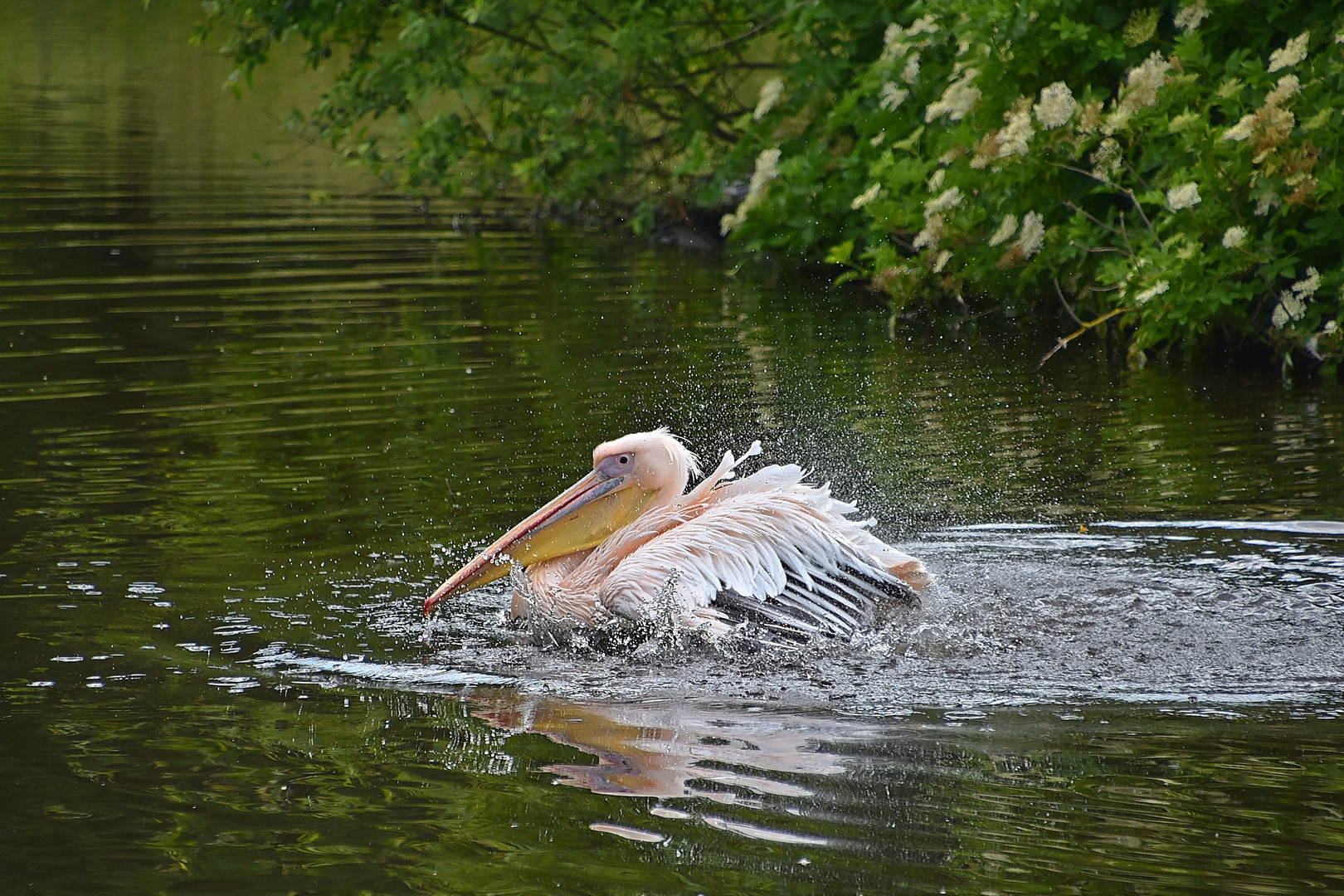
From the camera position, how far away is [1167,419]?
7629 mm

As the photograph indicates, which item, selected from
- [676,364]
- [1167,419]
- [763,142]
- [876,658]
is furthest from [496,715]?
[763,142]

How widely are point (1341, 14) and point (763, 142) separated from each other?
561 centimetres

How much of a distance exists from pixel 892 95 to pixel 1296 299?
10.6ft

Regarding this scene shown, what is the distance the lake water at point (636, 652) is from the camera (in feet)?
10.3

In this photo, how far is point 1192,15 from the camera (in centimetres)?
860

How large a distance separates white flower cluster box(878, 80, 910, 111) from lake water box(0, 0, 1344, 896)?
1.51 metres

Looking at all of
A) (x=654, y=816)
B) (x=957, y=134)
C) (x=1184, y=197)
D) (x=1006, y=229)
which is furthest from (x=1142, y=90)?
(x=654, y=816)

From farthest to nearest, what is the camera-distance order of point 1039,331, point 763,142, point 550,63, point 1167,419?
point 550,63
point 763,142
point 1039,331
point 1167,419

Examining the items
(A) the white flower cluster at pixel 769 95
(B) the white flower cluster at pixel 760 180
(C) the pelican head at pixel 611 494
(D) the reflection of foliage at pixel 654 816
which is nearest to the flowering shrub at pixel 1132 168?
(B) the white flower cluster at pixel 760 180

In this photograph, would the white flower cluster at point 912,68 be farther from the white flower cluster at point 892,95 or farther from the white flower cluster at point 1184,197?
the white flower cluster at point 1184,197

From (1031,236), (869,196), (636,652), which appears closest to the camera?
(636,652)

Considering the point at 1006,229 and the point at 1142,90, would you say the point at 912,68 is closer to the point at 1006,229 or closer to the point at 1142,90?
the point at 1006,229

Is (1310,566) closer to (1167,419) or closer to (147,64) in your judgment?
(1167,419)

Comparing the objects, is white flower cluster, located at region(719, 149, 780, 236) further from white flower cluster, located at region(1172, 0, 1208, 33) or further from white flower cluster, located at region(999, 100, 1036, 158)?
white flower cluster, located at region(1172, 0, 1208, 33)
